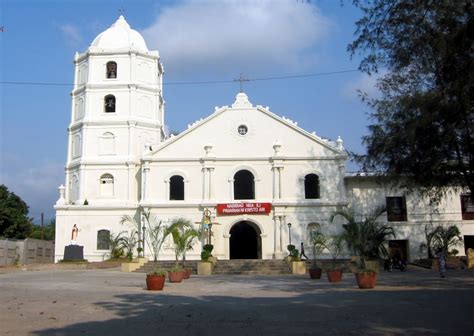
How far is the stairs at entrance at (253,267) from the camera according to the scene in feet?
96.5

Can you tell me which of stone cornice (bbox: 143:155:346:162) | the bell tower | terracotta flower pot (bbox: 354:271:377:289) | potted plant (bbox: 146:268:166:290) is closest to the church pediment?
stone cornice (bbox: 143:155:346:162)

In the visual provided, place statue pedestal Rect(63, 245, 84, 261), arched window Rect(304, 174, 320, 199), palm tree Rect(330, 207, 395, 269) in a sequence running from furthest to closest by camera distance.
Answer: arched window Rect(304, 174, 320, 199), statue pedestal Rect(63, 245, 84, 261), palm tree Rect(330, 207, 395, 269)

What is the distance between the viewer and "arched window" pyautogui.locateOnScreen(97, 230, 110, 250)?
1393 inches

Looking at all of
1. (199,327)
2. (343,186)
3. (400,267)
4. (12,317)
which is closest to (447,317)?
(199,327)

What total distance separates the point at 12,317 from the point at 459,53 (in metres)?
9.99

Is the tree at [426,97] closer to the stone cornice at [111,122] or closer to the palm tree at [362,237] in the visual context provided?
the palm tree at [362,237]

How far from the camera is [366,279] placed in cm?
1683

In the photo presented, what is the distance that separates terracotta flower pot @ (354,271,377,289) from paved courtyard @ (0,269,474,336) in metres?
0.84

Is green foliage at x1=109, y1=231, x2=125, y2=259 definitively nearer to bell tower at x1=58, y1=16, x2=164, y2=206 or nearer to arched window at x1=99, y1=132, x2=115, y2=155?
bell tower at x1=58, y1=16, x2=164, y2=206

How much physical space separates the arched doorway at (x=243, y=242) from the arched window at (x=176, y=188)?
4.07 m

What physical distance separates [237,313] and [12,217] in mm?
38653

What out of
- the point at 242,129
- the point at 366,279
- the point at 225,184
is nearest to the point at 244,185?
the point at 225,184

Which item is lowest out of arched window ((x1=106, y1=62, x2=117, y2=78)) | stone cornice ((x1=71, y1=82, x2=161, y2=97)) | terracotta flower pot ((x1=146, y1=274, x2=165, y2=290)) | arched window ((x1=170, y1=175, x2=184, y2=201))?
terracotta flower pot ((x1=146, y1=274, x2=165, y2=290))

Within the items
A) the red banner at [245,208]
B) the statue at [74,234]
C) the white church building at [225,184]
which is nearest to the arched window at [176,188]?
the white church building at [225,184]
